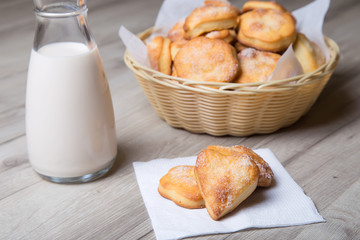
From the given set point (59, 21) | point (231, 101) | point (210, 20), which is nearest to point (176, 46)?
point (210, 20)

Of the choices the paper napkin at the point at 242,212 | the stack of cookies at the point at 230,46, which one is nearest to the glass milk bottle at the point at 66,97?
the paper napkin at the point at 242,212

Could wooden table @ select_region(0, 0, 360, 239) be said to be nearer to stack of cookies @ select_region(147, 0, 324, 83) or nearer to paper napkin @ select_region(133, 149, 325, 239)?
paper napkin @ select_region(133, 149, 325, 239)

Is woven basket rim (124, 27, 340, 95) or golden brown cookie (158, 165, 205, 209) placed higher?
woven basket rim (124, 27, 340, 95)

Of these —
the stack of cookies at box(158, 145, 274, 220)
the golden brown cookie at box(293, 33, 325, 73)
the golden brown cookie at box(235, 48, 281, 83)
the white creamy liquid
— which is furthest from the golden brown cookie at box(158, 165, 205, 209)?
the golden brown cookie at box(293, 33, 325, 73)

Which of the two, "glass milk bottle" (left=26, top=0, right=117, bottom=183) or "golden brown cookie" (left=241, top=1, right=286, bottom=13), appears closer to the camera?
"glass milk bottle" (left=26, top=0, right=117, bottom=183)

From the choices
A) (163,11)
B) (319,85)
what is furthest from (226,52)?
(163,11)
